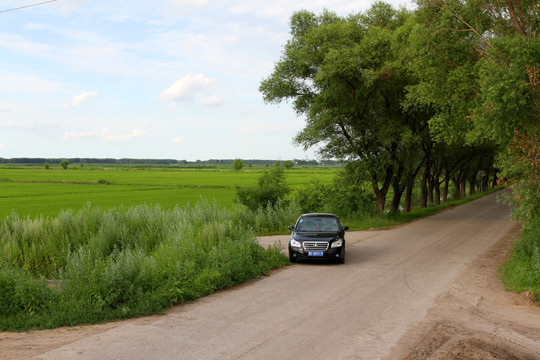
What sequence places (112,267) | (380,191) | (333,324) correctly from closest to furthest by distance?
(333,324) → (112,267) → (380,191)

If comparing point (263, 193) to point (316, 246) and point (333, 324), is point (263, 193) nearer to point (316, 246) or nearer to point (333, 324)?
point (316, 246)

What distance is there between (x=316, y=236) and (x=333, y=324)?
21.7ft

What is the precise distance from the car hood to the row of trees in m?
5.79

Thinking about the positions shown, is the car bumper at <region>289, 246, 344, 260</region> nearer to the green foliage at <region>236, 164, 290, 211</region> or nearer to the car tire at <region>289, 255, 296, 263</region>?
the car tire at <region>289, 255, 296, 263</region>

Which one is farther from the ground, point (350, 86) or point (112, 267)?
point (350, 86)

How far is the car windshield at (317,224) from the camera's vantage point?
15.8m

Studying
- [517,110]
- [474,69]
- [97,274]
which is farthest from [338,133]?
[97,274]

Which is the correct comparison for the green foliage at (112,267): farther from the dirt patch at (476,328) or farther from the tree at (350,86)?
the tree at (350,86)

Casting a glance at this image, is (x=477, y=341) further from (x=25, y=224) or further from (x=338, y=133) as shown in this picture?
(x=338, y=133)

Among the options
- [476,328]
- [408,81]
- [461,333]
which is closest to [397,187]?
[408,81]

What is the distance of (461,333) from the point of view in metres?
8.05

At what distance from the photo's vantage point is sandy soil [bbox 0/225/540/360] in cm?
704

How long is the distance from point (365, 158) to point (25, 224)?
18942 millimetres

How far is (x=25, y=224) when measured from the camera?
18547mm
